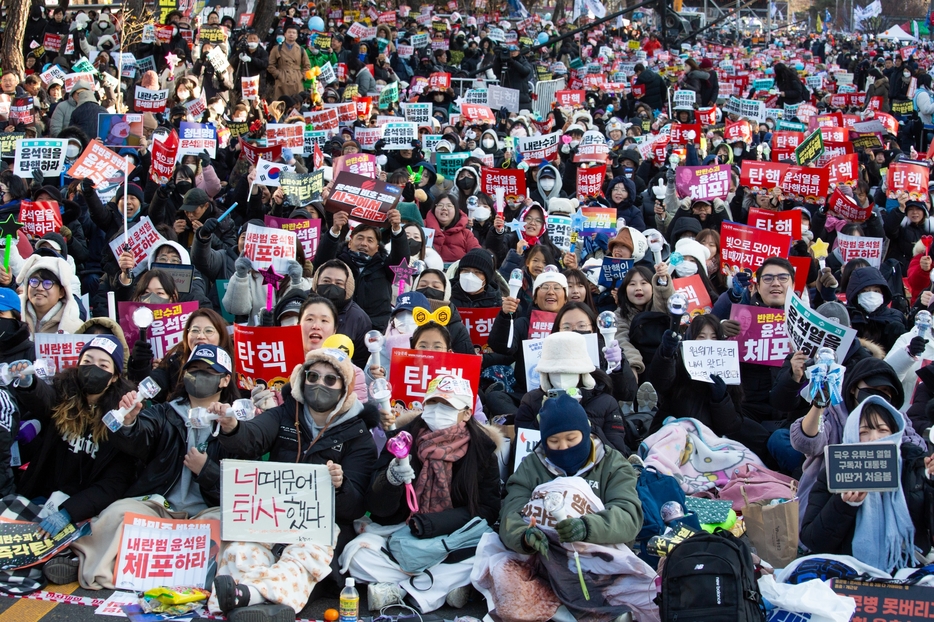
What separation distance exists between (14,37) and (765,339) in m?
14.7

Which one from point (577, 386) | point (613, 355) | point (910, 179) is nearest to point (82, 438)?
point (577, 386)

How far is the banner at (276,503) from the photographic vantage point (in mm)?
5324

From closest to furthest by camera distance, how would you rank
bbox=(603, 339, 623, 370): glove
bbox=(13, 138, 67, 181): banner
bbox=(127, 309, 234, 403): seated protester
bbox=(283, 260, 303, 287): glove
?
bbox=(127, 309, 234, 403): seated protester
bbox=(603, 339, 623, 370): glove
bbox=(283, 260, 303, 287): glove
bbox=(13, 138, 67, 181): banner

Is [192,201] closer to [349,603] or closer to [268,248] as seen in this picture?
[268,248]

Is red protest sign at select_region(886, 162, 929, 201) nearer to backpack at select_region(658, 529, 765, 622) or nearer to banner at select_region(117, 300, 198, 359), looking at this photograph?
banner at select_region(117, 300, 198, 359)

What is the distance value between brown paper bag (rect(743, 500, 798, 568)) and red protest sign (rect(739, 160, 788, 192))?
22.8ft

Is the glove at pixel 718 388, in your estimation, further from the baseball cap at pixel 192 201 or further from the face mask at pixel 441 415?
the baseball cap at pixel 192 201

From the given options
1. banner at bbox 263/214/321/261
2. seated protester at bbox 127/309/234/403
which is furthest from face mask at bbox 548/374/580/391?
banner at bbox 263/214/321/261

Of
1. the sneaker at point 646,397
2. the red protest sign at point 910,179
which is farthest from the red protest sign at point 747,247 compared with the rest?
the red protest sign at point 910,179

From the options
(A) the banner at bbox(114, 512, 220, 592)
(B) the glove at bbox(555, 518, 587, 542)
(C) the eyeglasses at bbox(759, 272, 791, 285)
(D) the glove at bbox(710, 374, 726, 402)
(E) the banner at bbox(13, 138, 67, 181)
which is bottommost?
(A) the banner at bbox(114, 512, 220, 592)

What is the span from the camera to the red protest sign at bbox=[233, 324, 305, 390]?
21.7 ft

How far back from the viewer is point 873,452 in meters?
5.01

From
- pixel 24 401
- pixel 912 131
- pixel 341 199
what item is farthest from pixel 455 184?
pixel 912 131

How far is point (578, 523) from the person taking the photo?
484cm
